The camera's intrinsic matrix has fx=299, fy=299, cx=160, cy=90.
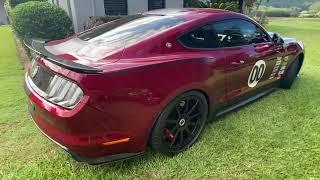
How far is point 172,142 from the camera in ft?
10.4

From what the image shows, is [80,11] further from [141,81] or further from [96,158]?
[96,158]

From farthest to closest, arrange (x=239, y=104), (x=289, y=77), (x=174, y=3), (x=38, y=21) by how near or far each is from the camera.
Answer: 1. (x=174, y=3)
2. (x=38, y=21)
3. (x=289, y=77)
4. (x=239, y=104)

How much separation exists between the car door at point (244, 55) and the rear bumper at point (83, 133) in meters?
1.61

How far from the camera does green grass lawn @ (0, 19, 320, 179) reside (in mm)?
2959

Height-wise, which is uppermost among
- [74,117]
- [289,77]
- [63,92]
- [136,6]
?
[63,92]

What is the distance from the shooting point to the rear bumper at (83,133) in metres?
2.46

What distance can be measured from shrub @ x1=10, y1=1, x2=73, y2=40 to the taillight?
6489 mm

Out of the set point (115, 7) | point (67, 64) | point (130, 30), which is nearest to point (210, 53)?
point (130, 30)

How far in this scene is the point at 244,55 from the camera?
3.76 metres

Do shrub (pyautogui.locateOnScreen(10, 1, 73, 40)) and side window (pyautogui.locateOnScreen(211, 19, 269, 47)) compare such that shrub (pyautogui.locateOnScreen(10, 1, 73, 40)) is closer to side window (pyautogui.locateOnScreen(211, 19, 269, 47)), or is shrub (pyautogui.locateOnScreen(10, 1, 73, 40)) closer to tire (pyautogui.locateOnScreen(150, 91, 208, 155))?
side window (pyautogui.locateOnScreen(211, 19, 269, 47))

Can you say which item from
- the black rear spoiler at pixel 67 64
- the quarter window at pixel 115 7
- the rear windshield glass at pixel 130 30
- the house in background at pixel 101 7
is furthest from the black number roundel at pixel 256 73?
the quarter window at pixel 115 7

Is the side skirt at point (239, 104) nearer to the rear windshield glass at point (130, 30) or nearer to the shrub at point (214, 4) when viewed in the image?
the rear windshield glass at point (130, 30)

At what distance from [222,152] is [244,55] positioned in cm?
127

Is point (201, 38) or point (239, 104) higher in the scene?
point (201, 38)
